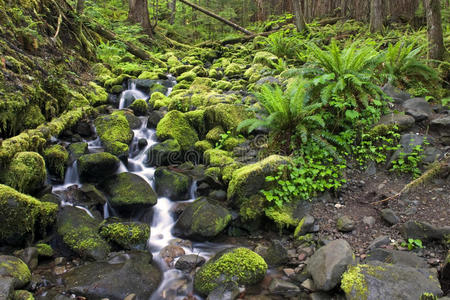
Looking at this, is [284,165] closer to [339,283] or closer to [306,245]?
[306,245]

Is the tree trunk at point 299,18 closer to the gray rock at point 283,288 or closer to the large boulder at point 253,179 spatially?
the large boulder at point 253,179

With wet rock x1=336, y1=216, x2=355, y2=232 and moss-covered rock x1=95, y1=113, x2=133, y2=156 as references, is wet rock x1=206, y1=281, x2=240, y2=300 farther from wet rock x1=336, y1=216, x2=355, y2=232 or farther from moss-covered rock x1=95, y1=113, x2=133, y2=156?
moss-covered rock x1=95, y1=113, x2=133, y2=156

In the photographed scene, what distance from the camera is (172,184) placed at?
5.51 meters

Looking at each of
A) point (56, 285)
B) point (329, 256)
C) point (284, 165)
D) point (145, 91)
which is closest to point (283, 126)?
point (284, 165)

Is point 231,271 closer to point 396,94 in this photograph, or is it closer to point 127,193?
point 127,193

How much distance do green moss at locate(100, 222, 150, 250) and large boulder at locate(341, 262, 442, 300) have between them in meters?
2.76

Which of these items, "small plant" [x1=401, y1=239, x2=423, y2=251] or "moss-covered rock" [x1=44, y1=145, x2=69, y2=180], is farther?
"moss-covered rock" [x1=44, y1=145, x2=69, y2=180]

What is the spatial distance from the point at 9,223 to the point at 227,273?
285cm

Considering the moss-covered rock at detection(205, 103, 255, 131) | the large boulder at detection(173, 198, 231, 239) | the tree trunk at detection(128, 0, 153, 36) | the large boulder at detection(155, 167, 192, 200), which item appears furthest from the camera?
the tree trunk at detection(128, 0, 153, 36)

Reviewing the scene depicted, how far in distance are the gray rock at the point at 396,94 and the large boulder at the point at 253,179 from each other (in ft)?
8.79

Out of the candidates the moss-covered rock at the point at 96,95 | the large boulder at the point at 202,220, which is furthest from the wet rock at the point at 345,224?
the moss-covered rock at the point at 96,95

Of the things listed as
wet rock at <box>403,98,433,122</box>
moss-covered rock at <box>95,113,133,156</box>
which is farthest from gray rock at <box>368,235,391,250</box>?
moss-covered rock at <box>95,113,133,156</box>

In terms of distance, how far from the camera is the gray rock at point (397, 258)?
10.9 ft

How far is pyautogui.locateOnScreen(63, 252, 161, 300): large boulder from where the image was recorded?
359 centimetres
